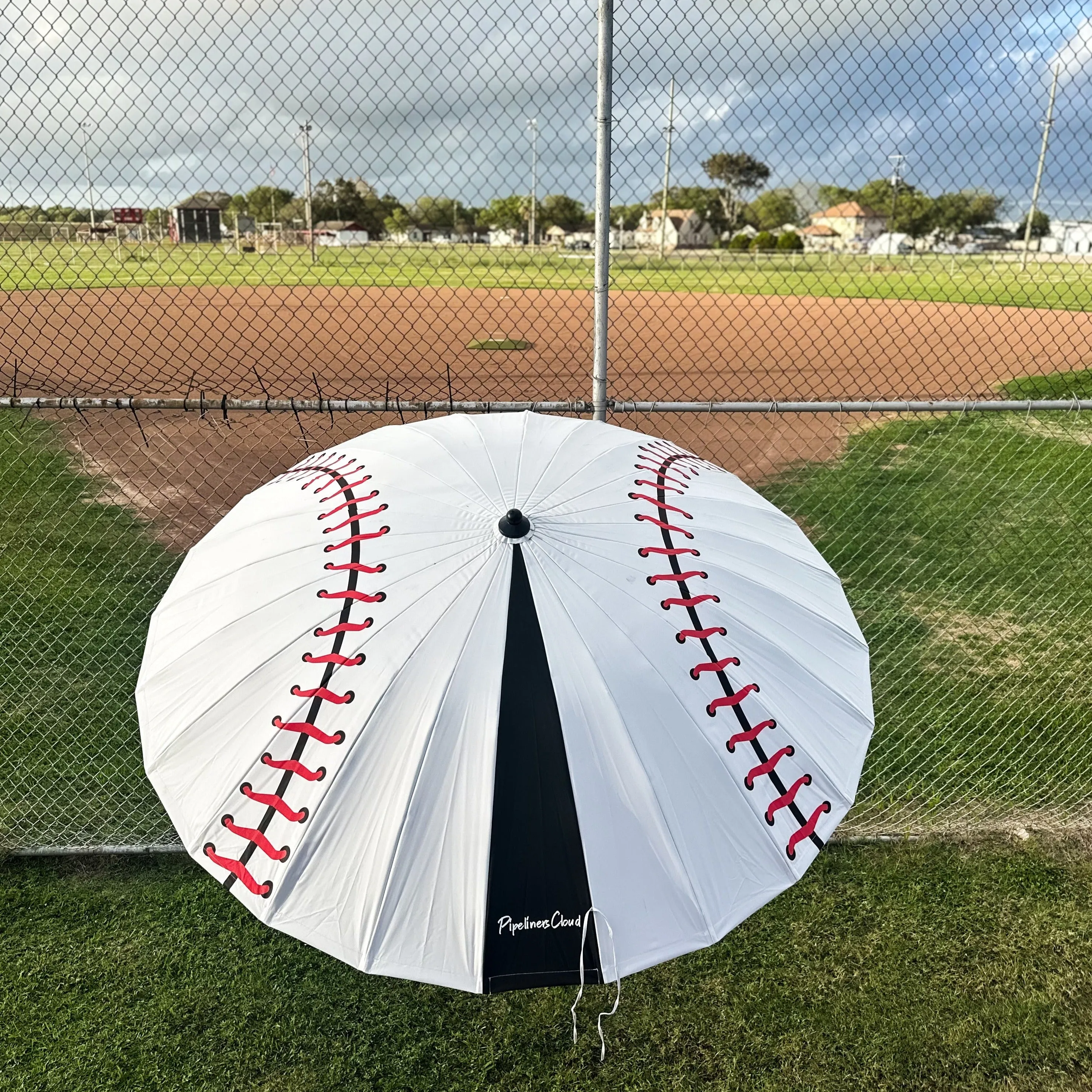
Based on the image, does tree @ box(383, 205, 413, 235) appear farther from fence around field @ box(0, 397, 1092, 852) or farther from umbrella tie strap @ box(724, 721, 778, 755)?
umbrella tie strap @ box(724, 721, 778, 755)

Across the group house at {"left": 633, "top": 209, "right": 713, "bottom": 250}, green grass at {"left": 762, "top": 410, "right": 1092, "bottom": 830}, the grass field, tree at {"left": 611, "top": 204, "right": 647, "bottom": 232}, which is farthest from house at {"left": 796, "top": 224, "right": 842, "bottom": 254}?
green grass at {"left": 762, "top": 410, "right": 1092, "bottom": 830}

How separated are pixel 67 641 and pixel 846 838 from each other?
13.3 ft

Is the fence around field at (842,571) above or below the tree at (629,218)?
below

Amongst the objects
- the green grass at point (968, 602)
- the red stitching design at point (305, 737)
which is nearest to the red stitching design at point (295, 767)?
the red stitching design at point (305, 737)

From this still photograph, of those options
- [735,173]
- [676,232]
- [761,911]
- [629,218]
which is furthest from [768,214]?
[761,911]

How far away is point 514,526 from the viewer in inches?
62.9

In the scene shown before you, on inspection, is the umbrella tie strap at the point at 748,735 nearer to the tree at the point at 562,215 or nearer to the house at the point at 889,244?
the tree at the point at 562,215

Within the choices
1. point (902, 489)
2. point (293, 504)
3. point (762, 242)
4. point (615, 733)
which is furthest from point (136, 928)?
point (762, 242)

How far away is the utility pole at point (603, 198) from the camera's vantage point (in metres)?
3.02

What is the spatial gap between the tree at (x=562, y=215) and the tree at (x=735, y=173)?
674mm

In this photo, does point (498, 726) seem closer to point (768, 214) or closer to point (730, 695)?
point (730, 695)

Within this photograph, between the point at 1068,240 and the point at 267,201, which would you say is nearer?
the point at 267,201

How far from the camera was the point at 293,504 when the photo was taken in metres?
1.91

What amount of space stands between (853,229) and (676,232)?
21.9 m
